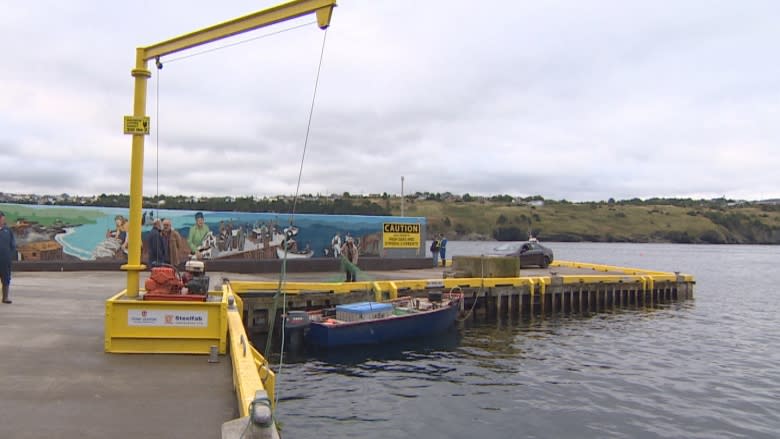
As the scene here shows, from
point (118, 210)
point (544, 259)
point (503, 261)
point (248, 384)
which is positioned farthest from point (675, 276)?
point (248, 384)

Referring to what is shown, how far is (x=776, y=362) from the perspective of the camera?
59.4 feet

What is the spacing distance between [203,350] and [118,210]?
19.1 m

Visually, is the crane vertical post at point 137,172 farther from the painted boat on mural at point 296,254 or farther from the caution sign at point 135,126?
the painted boat on mural at point 296,254

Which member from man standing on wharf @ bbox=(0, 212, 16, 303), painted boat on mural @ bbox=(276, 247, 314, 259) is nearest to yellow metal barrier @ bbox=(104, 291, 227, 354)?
man standing on wharf @ bbox=(0, 212, 16, 303)

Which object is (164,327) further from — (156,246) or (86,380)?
(156,246)

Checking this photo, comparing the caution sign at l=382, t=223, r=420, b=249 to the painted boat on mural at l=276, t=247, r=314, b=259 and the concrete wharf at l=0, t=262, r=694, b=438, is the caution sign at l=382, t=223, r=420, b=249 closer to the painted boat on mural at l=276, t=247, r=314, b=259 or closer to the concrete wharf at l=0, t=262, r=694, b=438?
the painted boat on mural at l=276, t=247, r=314, b=259

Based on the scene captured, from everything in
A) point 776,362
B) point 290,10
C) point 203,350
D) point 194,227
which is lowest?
point 776,362

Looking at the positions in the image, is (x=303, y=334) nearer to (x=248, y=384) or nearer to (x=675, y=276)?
(x=248, y=384)

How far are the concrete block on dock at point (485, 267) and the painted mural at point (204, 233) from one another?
7.33m

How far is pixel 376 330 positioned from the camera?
17.9m

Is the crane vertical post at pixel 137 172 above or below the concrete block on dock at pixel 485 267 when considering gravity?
above

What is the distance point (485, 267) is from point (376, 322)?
352 inches

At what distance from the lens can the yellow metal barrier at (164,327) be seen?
897cm

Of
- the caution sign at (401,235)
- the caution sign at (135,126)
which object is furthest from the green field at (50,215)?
the caution sign at (135,126)
